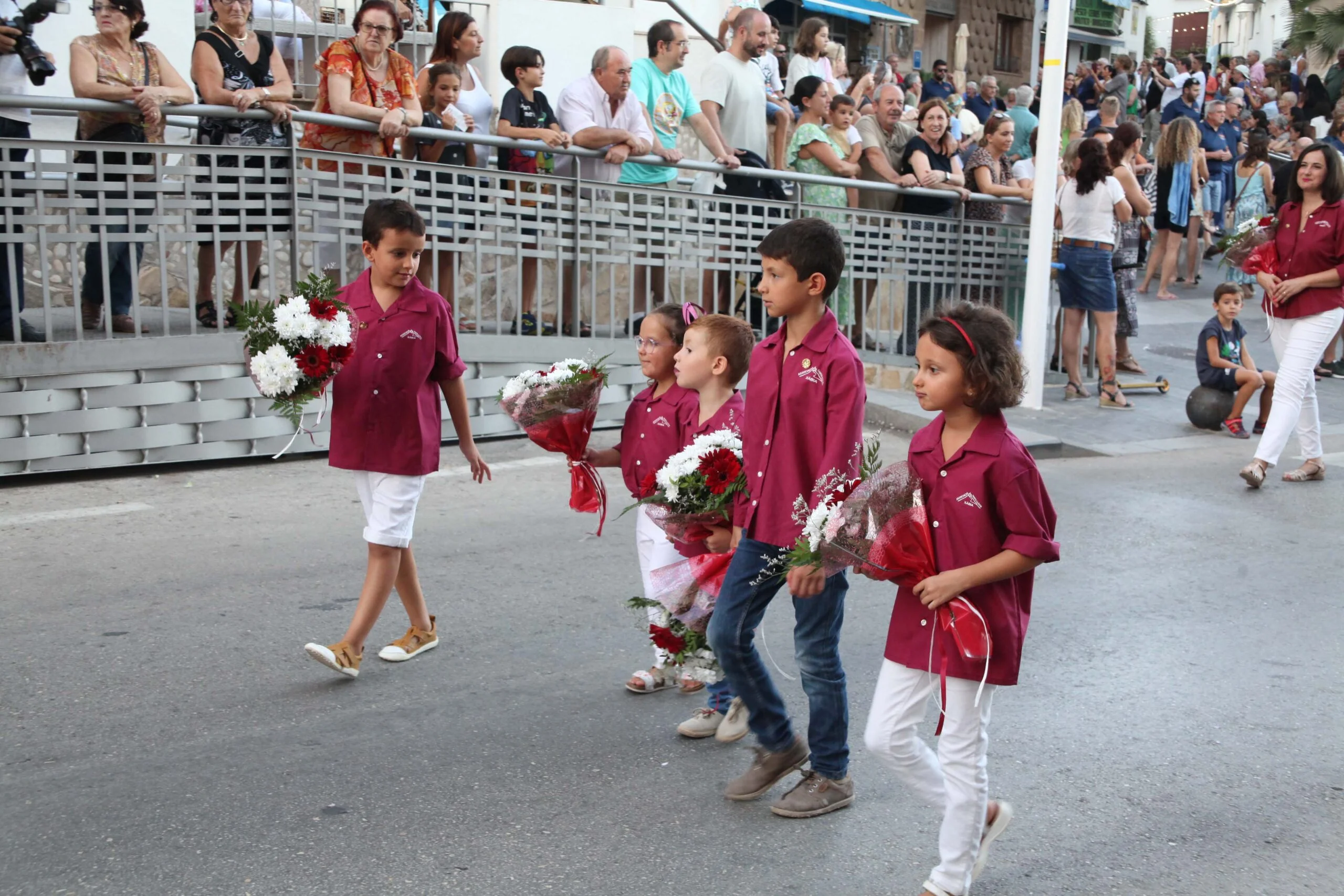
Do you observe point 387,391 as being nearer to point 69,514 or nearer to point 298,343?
point 298,343

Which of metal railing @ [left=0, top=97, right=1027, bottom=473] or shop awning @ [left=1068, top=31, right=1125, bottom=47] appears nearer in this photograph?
metal railing @ [left=0, top=97, right=1027, bottom=473]

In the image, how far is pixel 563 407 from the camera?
4.89 metres

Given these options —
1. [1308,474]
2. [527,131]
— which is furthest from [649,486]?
[1308,474]

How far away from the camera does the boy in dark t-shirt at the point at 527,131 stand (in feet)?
30.9

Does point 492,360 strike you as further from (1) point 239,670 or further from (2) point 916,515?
(2) point 916,515

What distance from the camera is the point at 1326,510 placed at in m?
8.34

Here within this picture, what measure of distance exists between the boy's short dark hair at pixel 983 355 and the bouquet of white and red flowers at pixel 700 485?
2.92 feet

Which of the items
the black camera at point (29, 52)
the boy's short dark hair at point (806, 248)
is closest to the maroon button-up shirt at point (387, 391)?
the boy's short dark hair at point (806, 248)

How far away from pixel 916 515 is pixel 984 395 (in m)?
0.36

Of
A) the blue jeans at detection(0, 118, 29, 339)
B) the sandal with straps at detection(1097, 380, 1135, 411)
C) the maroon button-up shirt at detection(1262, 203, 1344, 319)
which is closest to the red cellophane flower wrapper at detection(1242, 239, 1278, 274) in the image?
the maroon button-up shirt at detection(1262, 203, 1344, 319)

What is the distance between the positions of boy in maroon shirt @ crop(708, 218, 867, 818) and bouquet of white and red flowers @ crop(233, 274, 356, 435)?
5.14 feet

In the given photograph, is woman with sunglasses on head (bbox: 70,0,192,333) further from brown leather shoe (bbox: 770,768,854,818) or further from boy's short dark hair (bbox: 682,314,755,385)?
brown leather shoe (bbox: 770,768,854,818)

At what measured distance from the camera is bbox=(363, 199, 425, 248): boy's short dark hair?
500 cm

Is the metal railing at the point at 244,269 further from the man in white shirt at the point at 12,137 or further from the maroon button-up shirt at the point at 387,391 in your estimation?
the maroon button-up shirt at the point at 387,391
